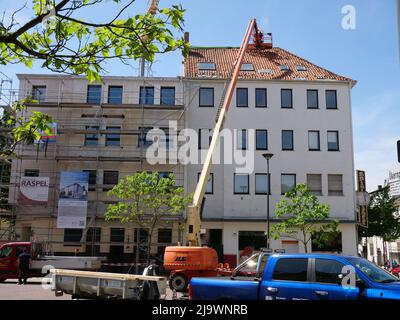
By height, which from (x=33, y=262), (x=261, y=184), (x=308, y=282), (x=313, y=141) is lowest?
(x=33, y=262)

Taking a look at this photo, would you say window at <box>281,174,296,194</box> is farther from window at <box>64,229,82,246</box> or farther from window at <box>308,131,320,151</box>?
window at <box>64,229,82,246</box>

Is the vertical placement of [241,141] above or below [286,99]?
below

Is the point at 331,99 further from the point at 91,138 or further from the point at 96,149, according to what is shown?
the point at 91,138

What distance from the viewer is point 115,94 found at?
35.6 m

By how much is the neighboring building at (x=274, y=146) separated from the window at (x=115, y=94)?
5130mm

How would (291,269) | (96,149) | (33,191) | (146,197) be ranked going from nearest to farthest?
(291,269) < (146,197) < (33,191) < (96,149)

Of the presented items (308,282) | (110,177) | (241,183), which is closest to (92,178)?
(110,177)

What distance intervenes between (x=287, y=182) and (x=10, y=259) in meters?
19.6

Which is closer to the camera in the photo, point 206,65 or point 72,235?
point 72,235

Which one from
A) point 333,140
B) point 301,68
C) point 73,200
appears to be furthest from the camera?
point 301,68

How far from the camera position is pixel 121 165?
33.9 m

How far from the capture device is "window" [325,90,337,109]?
35.8 meters
